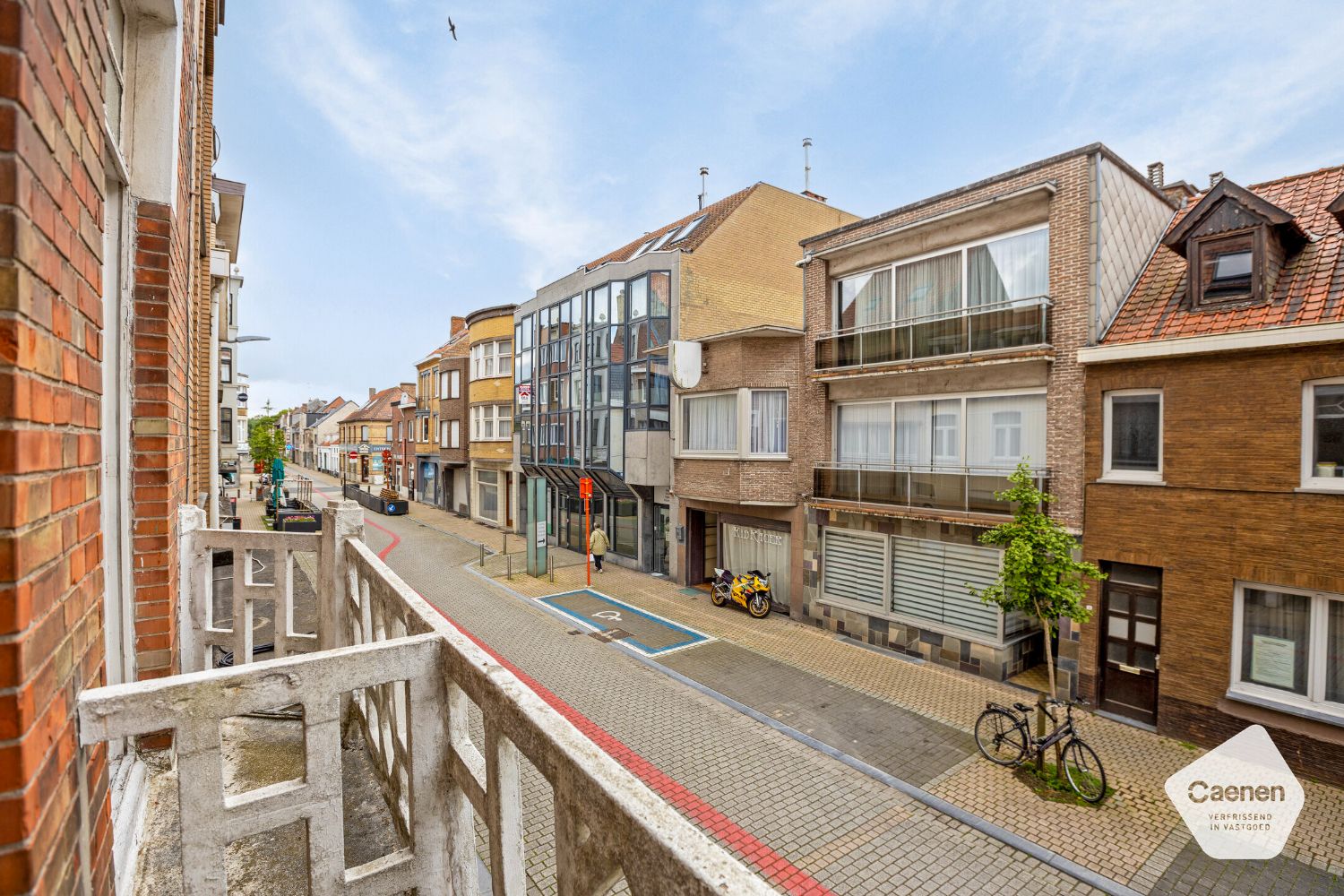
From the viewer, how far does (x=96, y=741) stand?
1816 millimetres

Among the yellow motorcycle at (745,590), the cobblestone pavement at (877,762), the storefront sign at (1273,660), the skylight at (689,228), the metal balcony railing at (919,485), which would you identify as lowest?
the cobblestone pavement at (877,762)

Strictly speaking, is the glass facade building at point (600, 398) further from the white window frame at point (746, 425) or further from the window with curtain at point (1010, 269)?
the window with curtain at point (1010, 269)

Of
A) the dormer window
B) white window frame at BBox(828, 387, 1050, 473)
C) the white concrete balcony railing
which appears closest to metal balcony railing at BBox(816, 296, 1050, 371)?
white window frame at BBox(828, 387, 1050, 473)

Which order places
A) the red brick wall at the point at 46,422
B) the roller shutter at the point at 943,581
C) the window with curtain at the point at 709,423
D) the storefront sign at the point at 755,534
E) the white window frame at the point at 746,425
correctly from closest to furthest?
the red brick wall at the point at 46,422
the roller shutter at the point at 943,581
the white window frame at the point at 746,425
the storefront sign at the point at 755,534
the window with curtain at the point at 709,423

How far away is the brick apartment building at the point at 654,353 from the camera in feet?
58.9

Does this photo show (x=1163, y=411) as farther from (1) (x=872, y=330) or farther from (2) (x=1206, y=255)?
(1) (x=872, y=330)

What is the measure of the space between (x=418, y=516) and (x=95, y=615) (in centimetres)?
3299

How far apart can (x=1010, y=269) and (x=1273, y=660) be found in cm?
720

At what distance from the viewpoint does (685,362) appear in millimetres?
16391

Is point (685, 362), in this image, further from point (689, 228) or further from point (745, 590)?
point (689, 228)

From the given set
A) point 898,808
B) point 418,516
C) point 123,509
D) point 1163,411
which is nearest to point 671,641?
point 898,808

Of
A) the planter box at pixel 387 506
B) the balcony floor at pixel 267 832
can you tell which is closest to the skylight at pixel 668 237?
the balcony floor at pixel 267 832

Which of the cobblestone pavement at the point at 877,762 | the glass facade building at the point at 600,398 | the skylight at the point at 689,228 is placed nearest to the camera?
the cobblestone pavement at the point at 877,762
